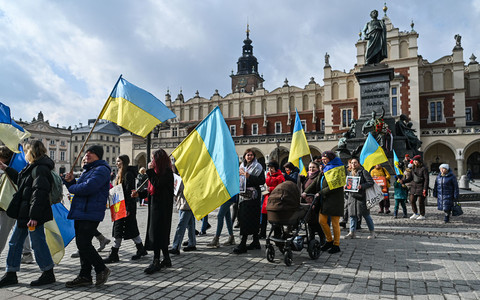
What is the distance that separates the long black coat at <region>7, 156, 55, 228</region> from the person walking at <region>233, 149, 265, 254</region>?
2.90 meters

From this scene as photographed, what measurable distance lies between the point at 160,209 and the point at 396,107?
36440 mm

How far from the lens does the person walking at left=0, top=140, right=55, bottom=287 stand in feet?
13.3

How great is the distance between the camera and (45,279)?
4125 millimetres

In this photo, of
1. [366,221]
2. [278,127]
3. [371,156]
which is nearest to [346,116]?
[278,127]

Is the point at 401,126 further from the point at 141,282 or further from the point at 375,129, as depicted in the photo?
the point at 141,282

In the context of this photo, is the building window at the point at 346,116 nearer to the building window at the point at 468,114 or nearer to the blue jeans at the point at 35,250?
the building window at the point at 468,114

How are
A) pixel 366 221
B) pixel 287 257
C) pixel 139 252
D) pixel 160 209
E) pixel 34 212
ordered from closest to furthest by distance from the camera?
pixel 34 212
pixel 160 209
pixel 287 257
pixel 139 252
pixel 366 221

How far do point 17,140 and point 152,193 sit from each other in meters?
2.57

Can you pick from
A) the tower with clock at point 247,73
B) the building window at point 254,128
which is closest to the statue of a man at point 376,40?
the building window at point 254,128

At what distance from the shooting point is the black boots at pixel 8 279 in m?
4.05

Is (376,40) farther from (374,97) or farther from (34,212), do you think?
(34,212)

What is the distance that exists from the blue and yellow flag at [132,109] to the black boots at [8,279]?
8.42ft

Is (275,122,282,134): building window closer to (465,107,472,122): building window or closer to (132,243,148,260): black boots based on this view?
(465,107,472,122): building window

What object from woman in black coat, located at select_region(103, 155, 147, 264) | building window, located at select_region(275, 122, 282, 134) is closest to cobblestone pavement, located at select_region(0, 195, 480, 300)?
woman in black coat, located at select_region(103, 155, 147, 264)
